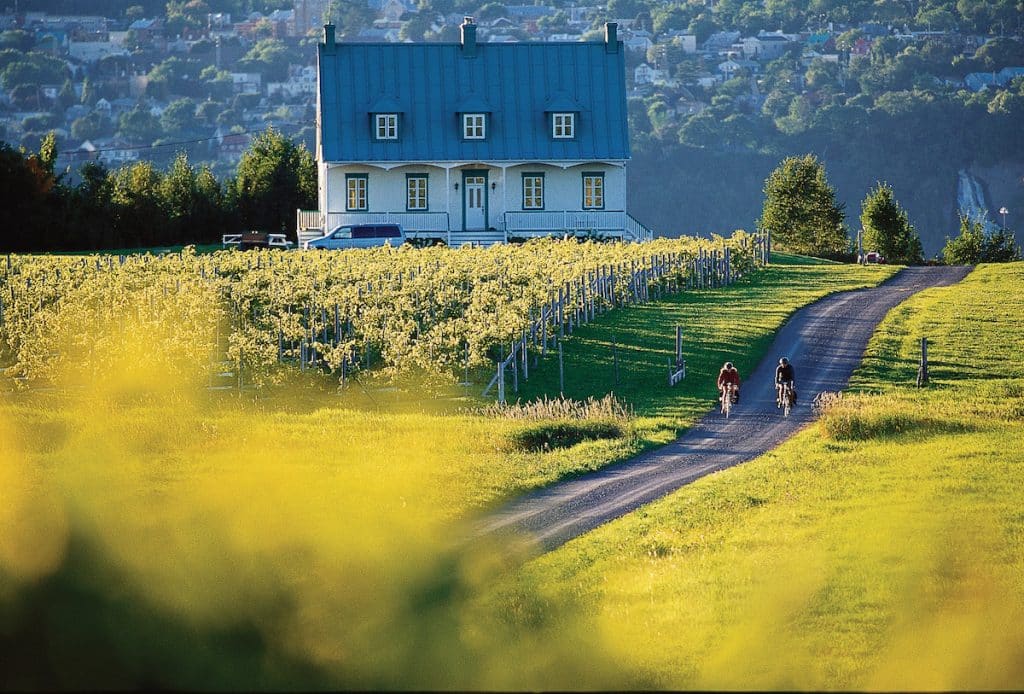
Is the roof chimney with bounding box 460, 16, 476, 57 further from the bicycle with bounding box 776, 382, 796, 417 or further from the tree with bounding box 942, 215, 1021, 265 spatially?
the bicycle with bounding box 776, 382, 796, 417

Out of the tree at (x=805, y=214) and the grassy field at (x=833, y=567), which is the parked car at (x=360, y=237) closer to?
the tree at (x=805, y=214)

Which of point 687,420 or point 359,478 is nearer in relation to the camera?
point 359,478

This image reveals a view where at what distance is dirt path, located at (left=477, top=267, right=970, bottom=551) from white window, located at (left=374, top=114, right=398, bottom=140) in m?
24.3

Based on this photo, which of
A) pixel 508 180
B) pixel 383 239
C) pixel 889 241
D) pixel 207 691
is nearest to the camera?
pixel 207 691

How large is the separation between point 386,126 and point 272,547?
1960 inches

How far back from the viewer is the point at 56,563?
18.5m

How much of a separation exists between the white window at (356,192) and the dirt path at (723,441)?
24533mm

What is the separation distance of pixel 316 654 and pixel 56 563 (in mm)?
4254

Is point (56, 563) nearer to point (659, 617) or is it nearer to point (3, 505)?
point (3, 505)

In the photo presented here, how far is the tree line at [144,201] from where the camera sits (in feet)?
218

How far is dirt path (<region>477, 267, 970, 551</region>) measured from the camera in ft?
73.8

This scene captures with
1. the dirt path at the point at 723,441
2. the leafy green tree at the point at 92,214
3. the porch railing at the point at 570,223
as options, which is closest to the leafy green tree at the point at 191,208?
the leafy green tree at the point at 92,214

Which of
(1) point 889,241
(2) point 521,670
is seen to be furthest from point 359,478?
(1) point 889,241

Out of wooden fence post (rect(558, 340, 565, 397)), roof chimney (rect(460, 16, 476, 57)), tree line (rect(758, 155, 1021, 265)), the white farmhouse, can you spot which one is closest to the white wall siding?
the white farmhouse
